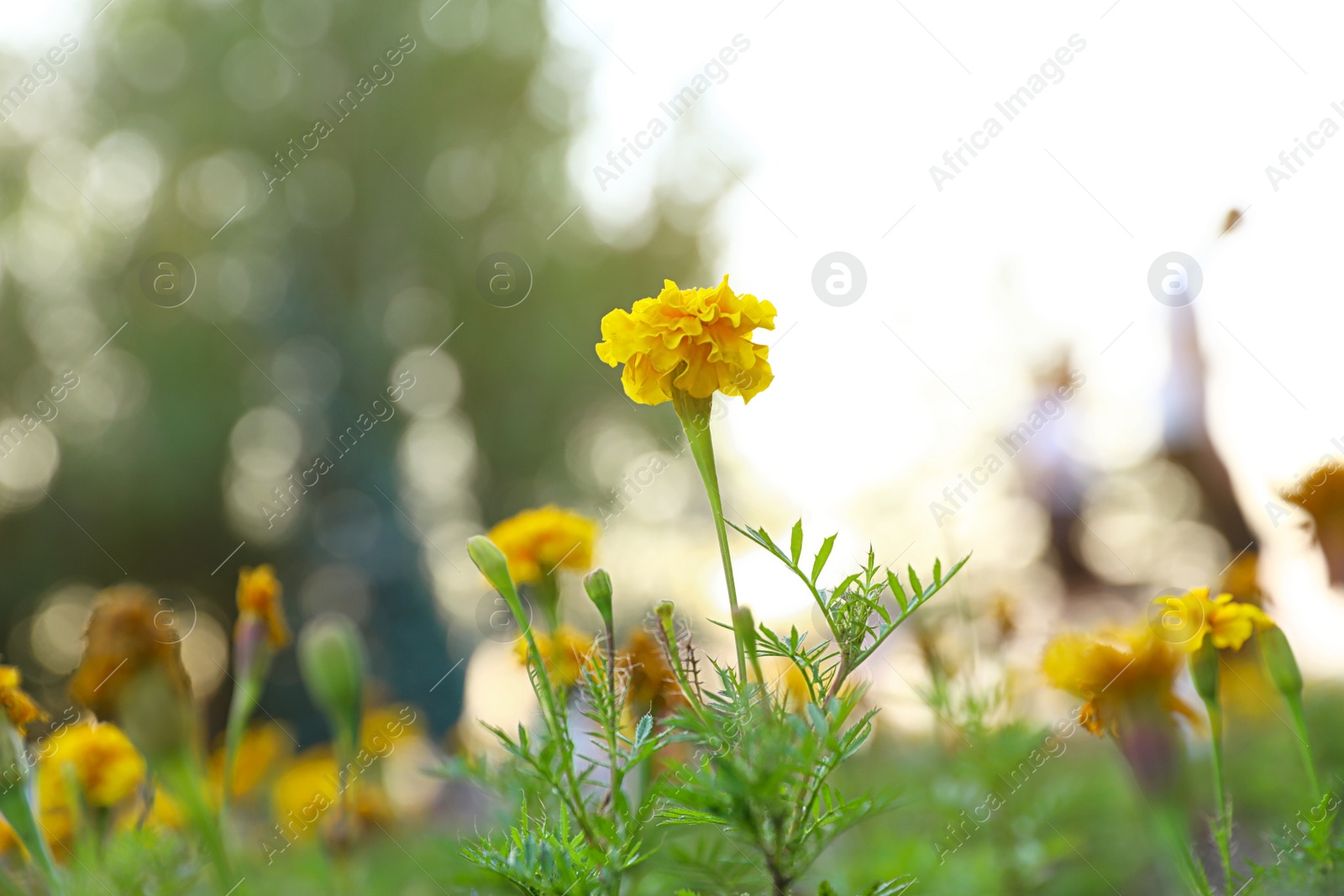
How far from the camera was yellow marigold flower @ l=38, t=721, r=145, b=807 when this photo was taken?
1179mm

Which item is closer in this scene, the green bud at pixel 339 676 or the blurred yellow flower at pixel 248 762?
the green bud at pixel 339 676

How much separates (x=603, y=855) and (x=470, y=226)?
310 inches

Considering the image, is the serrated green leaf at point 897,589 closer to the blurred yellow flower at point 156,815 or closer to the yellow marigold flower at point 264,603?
the blurred yellow flower at point 156,815

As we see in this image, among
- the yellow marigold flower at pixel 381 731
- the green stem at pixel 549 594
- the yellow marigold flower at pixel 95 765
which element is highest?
the yellow marigold flower at pixel 95 765

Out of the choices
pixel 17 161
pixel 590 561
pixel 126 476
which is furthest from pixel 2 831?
pixel 17 161

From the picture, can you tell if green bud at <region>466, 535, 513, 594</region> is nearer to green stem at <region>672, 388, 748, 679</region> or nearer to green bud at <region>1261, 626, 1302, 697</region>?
green stem at <region>672, 388, 748, 679</region>

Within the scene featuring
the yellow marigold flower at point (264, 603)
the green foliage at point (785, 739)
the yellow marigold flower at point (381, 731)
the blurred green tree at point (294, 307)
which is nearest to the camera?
the green foliage at point (785, 739)

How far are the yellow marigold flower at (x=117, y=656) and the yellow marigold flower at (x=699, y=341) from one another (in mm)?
663

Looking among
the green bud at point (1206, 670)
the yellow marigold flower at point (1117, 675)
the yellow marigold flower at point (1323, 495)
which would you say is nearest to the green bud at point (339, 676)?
the yellow marigold flower at point (1117, 675)

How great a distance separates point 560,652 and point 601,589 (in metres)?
0.21

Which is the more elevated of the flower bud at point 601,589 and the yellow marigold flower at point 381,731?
the yellow marigold flower at point 381,731

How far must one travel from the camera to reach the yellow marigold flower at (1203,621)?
0.76 metres

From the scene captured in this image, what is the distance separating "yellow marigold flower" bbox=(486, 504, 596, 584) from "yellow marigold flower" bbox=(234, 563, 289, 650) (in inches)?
15.4

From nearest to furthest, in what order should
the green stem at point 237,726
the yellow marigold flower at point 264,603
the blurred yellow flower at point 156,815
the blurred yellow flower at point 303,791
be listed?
the green stem at point 237,726, the blurred yellow flower at point 156,815, the yellow marigold flower at point 264,603, the blurred yellow flower at point 303,791
